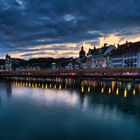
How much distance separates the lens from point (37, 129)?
2881 cm

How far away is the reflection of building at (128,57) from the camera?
104988 millimetres

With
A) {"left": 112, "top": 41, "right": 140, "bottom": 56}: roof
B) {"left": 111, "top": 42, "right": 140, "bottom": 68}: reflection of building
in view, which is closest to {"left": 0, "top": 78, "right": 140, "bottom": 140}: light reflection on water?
{"left": 111, "top": 42, "right": 140, "bottom": 68}: reflection of building

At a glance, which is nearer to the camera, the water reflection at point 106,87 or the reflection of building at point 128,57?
the water reflection at point 106,87

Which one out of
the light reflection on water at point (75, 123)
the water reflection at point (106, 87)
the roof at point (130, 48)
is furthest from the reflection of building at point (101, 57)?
the light reflection on water at point (75, 123)

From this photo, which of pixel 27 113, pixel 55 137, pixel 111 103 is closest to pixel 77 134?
pixel 55 137

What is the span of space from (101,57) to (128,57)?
1417 inches

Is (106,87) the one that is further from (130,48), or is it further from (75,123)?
(130,48)

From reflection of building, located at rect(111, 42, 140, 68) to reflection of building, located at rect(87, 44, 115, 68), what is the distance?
10185mm

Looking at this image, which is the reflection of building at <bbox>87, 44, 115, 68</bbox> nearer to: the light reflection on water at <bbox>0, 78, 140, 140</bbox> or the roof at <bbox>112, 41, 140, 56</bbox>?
the roof at <bbox>112, 41, 140, 56</bbox>

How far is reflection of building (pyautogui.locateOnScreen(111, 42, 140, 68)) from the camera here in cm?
10499

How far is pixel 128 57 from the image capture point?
112m

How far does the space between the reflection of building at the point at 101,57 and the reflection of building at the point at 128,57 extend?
10.2m

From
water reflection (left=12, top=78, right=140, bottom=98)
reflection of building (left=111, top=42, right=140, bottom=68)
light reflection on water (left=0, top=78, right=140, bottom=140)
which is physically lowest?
light reflection on water (left=0, top=78, right=140, bottom=140)

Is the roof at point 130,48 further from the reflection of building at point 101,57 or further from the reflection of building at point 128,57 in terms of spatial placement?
the reflection of building at point 101,57
